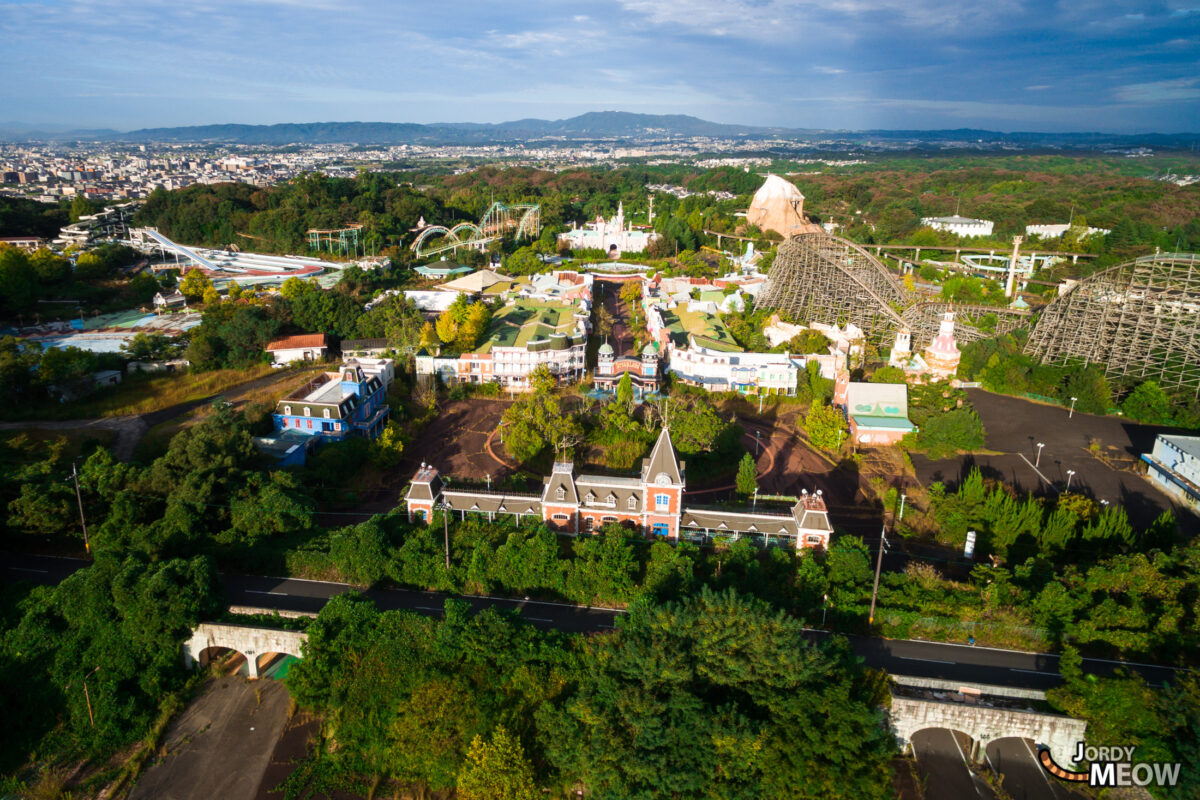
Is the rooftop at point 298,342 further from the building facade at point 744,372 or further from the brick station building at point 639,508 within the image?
the building facade at point 744,372

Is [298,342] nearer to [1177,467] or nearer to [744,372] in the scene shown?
[744,372]

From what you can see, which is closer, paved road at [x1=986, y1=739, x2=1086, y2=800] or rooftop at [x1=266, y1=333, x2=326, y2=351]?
paved road at [x1=986, y1=739, x2=1086, y2=800]

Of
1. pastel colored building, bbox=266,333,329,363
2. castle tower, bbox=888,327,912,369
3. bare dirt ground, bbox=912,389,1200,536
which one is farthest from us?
pastel colored building, bbox=266,333,329,363

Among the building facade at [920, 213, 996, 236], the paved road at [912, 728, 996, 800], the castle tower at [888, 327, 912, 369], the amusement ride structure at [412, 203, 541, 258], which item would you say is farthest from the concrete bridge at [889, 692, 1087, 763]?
the building facade at [920, 213, 996, 236]

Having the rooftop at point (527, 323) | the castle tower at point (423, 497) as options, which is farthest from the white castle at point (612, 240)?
the castle tower at point (423, 497)

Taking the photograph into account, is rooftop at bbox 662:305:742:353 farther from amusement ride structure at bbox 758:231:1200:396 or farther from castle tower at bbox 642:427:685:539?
castle tower at bbox 642:427:685:539

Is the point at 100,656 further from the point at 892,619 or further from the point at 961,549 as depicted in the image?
the point at 961,549
